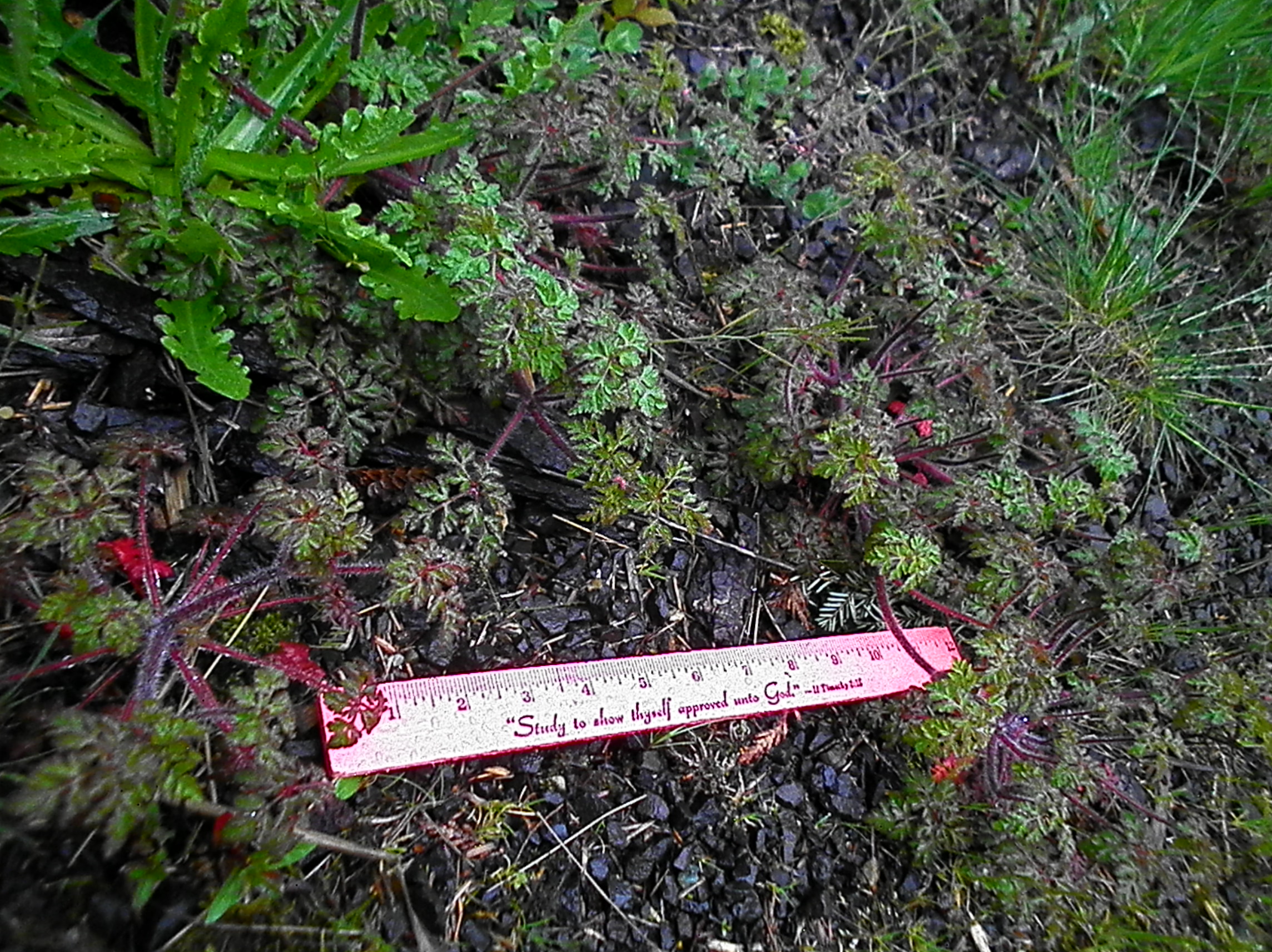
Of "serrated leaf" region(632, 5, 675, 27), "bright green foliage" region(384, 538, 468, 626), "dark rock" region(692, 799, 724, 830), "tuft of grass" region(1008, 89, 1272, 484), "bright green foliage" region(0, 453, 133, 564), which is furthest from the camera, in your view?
"tuft of grass" region(1008, 89, 1272, 484)

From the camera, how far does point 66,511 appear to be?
1657 millimetres

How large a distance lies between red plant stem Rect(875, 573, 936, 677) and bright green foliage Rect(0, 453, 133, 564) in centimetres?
182

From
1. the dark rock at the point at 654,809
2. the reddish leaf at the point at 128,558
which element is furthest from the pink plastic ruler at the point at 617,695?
the reddish leaf at the point at 128,558

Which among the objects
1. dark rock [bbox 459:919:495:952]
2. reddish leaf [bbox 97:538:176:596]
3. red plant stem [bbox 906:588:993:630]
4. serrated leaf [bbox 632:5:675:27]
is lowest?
dark rock [bbox 459:919:495:952]

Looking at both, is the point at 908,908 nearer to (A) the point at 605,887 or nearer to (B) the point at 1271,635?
(A) the point at 605,887

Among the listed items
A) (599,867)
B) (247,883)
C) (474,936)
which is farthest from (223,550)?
(599,867)

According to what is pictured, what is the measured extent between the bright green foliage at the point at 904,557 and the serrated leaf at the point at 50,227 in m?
1.95

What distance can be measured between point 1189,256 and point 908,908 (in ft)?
8.77

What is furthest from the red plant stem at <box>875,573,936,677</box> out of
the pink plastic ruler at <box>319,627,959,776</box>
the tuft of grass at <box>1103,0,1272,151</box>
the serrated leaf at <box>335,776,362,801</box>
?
the tuft of grass at <box>1103,0,1272,151</box>

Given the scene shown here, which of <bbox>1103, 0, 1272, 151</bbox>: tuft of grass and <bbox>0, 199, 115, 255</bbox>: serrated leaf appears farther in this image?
<bbox>1103, 0, 1272, 151</bbox>: tuft of grass

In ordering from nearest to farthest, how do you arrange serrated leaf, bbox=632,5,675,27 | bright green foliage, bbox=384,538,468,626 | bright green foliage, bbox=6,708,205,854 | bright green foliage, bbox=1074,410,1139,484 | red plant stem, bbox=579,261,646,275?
bright green foliage, bbox=6,708,205,854 → bright green foliage, bbox=384,538,468,626 → red plant stem, bbox=579,261,646,275 → bright green foliage, bbox=1074,410,1139,484 → serrated leaf, bbox=632,5,675,27

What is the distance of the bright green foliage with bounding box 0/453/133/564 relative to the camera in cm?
164

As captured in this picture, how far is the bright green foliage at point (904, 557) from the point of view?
2240 mm

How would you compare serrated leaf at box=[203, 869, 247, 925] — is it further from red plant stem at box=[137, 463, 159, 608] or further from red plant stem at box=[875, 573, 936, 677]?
red plant stem at box=[875, 573, 936, 677]
